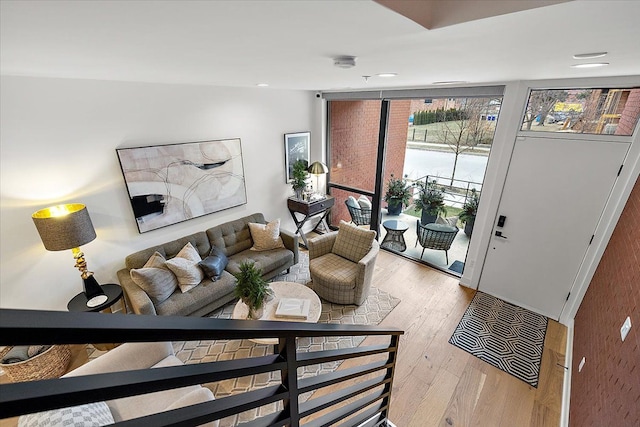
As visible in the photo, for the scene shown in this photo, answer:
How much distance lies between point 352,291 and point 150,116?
9.73 feet

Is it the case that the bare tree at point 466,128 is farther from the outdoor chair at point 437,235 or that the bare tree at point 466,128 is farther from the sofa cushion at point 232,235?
the sofa cushion at point 232,235

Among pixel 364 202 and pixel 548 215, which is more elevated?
pixel 548 215

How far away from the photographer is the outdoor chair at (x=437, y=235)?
3.83 metres

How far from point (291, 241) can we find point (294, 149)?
5.20 feet

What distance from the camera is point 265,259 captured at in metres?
3.57

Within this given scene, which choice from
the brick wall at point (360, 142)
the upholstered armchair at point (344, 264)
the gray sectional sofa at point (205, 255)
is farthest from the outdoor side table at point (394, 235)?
the gray sectional sofa at point (205, 255)

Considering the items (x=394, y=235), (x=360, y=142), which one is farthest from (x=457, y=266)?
(x=360, y=142)

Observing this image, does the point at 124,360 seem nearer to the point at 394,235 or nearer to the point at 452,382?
the point at 452,382

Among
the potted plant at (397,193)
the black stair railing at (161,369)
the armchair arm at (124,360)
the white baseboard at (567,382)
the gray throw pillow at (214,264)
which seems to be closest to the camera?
the black stair railing at (161,369)

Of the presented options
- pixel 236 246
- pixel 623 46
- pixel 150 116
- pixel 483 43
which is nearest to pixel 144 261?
pixel 236 246

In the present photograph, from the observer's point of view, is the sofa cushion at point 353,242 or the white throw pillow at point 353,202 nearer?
the sofa cushion at point 353,242

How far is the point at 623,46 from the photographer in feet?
3.91

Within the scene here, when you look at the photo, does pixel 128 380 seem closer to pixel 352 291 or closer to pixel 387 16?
pixel 387 16

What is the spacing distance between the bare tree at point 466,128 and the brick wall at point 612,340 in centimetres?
148
